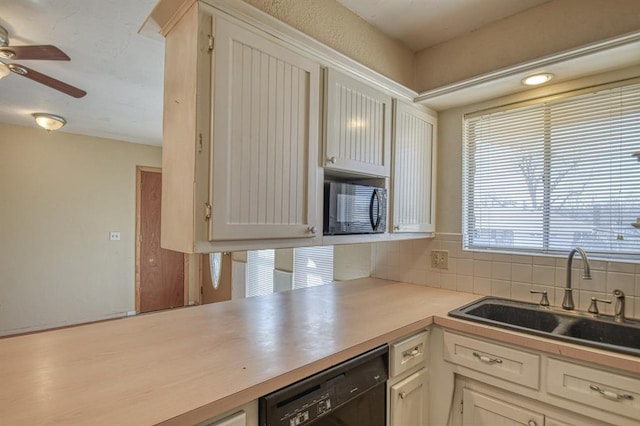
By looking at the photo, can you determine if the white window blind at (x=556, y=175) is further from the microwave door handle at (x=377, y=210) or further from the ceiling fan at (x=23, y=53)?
the ceiling fan at (x=23, y=53)

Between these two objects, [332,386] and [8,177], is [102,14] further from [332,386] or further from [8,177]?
[8,177]

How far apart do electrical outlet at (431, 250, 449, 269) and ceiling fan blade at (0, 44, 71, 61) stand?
2510 mm

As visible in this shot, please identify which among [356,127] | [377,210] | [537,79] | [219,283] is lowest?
[219,283]

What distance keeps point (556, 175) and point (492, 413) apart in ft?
4.26

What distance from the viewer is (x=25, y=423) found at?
733mm

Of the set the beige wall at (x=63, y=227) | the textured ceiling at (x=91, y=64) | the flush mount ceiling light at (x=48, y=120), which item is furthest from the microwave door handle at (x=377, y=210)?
the beige wall at (x=63, y=227)

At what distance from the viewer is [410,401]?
5.06ft

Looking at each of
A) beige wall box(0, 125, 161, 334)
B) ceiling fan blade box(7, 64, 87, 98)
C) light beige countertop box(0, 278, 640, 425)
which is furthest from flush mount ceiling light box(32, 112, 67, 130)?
light beige countertop box(0, 278, 640, 425)

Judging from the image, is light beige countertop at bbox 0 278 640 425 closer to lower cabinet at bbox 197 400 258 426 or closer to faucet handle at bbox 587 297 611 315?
lower cabinet at bbox 197 400 258 426

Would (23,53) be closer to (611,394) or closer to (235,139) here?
(235,139)

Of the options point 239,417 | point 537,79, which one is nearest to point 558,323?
point 537,79

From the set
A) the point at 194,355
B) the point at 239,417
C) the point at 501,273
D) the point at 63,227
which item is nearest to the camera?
the point at 239,417

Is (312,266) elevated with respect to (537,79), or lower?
lower

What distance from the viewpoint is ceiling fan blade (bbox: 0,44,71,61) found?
1756 mm
